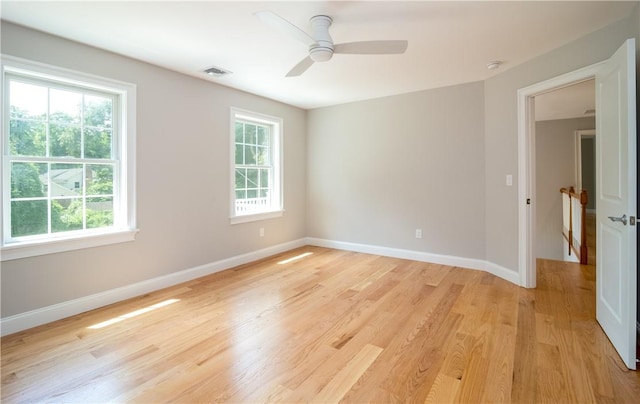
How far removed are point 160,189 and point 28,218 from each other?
1.10m

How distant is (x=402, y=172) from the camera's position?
15.0 ft

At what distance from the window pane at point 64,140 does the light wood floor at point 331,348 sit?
4.86 feet

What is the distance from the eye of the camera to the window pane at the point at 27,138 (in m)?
2.48

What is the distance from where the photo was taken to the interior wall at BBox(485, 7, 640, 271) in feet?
9.57

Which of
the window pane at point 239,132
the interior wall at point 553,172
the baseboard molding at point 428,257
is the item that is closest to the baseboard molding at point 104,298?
the baseboard molding at point 428,257

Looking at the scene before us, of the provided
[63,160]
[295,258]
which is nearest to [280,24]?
[63,160]

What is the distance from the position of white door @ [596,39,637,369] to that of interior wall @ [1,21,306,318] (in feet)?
12.7

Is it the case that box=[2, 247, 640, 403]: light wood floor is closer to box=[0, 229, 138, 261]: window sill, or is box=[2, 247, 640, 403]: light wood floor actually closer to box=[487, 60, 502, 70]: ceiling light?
box=[0, 229, 138, 261]: window sill

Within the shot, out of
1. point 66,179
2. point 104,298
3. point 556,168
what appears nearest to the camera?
point 66,179

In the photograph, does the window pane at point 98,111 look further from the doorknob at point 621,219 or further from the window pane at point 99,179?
the doorknob at point 621,219

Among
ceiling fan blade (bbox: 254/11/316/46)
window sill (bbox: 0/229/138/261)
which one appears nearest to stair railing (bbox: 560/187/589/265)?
ceiling fan blade (bbox: 254/11/316/46)

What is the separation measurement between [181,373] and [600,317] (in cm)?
316

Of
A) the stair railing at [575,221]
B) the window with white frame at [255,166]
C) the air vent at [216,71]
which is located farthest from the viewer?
the window with white frame at [255,166]

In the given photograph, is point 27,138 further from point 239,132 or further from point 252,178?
point 252,178
